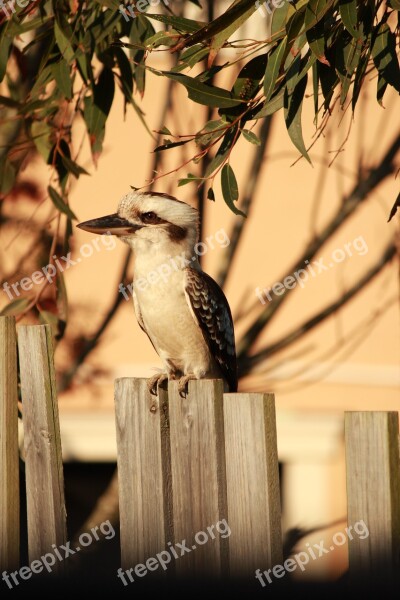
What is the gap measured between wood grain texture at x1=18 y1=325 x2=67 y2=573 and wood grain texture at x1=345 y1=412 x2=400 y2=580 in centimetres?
83

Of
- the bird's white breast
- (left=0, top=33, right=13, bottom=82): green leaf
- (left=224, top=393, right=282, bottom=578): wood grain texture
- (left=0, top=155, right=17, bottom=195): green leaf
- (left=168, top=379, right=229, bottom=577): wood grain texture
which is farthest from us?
(left=0, top=155, right=17, bottom=195): green leaf

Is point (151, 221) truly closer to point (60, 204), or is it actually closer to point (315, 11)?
point (60, 204)

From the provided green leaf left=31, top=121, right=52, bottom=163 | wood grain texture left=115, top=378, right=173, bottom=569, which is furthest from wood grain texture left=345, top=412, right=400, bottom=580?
green leaf left=31, top=121, right=52, bottom=163

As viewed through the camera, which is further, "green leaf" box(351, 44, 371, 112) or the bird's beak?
the bird's beak

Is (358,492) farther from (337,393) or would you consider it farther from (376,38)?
(337,393)

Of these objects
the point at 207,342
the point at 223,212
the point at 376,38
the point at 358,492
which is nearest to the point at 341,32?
the point at 376,38

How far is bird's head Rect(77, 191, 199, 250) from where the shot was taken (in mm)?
3529

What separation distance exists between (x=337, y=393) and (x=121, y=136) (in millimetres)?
1756

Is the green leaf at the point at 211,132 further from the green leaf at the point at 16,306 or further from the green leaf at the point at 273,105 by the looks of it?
the green leaf at the point at 16,306

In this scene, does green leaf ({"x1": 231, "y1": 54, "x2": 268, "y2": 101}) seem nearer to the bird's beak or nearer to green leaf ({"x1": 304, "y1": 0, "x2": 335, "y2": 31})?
green leaf ({"x1": 304, "y1": 0, "x2": 335, "y2": 31})

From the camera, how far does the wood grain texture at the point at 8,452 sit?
8.25 ft

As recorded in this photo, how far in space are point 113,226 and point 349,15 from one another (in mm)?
1383

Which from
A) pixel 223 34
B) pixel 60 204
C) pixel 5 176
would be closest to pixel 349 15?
pixel 223 34

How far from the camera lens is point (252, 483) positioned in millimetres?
2033
